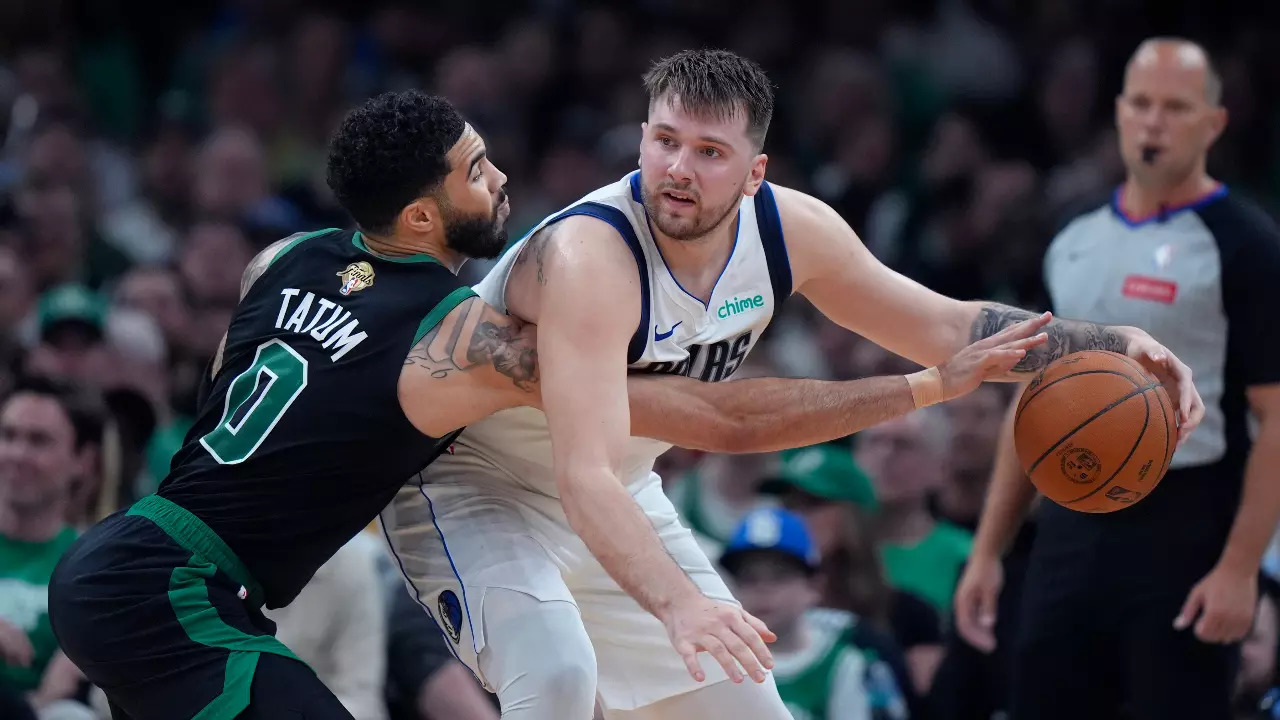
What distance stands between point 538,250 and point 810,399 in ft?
2.78

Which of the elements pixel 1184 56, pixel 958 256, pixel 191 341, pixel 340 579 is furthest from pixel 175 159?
pixel 1184 56

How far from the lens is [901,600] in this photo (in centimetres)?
731

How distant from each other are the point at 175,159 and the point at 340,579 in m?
6.21

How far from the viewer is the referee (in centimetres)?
541

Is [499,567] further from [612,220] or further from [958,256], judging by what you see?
[958,256]

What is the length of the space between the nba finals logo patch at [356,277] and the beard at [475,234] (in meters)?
0.27

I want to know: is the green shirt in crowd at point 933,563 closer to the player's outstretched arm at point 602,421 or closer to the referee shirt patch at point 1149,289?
the referee shirt patch at point 1149,289

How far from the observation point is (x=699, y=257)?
185 inches

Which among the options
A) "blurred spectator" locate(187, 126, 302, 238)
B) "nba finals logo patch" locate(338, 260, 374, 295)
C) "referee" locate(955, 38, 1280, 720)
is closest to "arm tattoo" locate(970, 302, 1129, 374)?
"referee" locate(955, 38, 1280, 720)

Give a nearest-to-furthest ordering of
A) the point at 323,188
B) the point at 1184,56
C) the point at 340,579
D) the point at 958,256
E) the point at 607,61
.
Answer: the point at 1184,56, the point at 340,579, the point at 958,256, the point at 323,188, the point at 607,61

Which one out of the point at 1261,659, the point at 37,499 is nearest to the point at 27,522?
the point at 37,499

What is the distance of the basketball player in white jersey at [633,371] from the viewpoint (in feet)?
13.6

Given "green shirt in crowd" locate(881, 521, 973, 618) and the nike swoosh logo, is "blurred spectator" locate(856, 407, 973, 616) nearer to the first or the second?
"green shirt in crowd" locate(881, 521, 973, 618)

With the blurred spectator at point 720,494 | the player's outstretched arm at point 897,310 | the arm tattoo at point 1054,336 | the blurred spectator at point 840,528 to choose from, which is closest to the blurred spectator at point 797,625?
the blurred spectator at point 840,528
